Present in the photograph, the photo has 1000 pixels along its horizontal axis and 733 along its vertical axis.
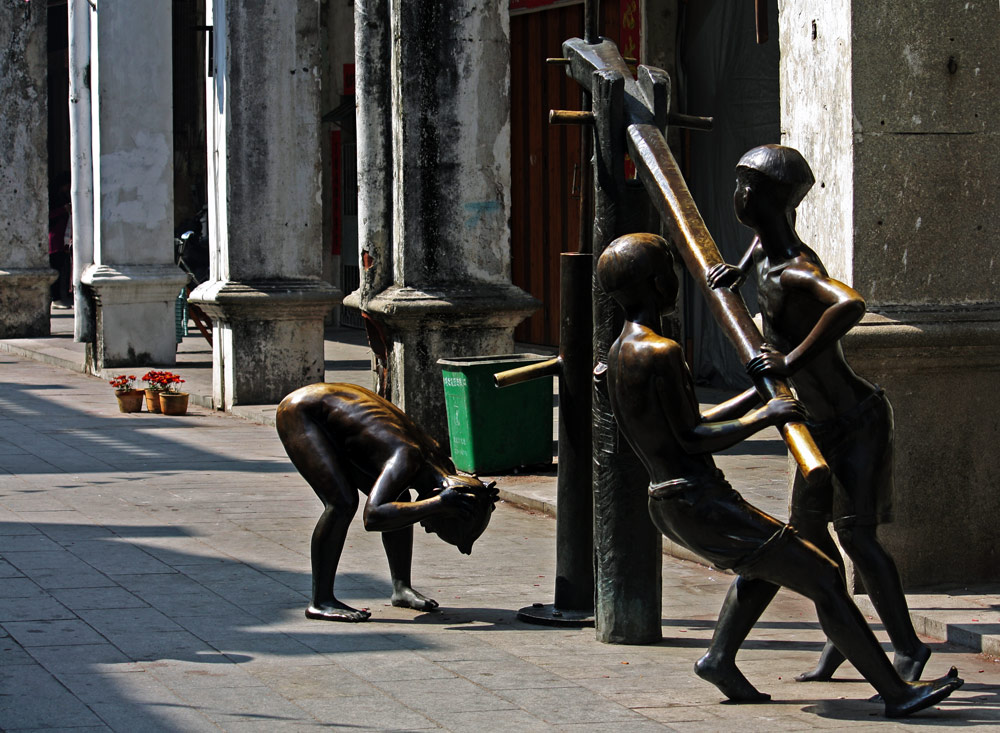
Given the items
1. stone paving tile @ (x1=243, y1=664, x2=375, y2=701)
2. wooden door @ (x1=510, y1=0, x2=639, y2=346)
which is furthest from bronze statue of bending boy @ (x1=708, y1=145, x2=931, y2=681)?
wooden door @ (x1=510, y1=0, x2=639, y2=346)

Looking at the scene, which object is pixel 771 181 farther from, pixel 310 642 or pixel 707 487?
pixel 310 642

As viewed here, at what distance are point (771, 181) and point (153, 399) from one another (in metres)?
9.29

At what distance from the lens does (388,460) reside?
20.9ft

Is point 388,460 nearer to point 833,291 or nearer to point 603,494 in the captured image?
point 603,494

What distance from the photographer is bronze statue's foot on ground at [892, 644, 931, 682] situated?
17.3 ft

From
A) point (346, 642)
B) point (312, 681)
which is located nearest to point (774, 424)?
point (312, 681)

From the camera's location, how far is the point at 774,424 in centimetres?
482

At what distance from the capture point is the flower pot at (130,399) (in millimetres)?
13719

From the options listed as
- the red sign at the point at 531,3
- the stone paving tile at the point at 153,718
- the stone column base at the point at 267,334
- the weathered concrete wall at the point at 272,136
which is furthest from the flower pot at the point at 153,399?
the stone paving tile at the point at 153,718

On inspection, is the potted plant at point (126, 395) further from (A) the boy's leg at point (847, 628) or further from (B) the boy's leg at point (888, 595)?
(A) the boy's leg at point (847, 628)

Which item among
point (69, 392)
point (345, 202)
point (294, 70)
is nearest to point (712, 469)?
point (294, 70)

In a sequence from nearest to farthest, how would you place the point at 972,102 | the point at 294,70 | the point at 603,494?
the point at 603,494 → the point at 972,102 → the point at 294,70

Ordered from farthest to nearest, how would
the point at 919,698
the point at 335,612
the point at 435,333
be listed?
the point at 435,333
the point at 335,612
the point at 919,698

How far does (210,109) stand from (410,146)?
13.0 ft
